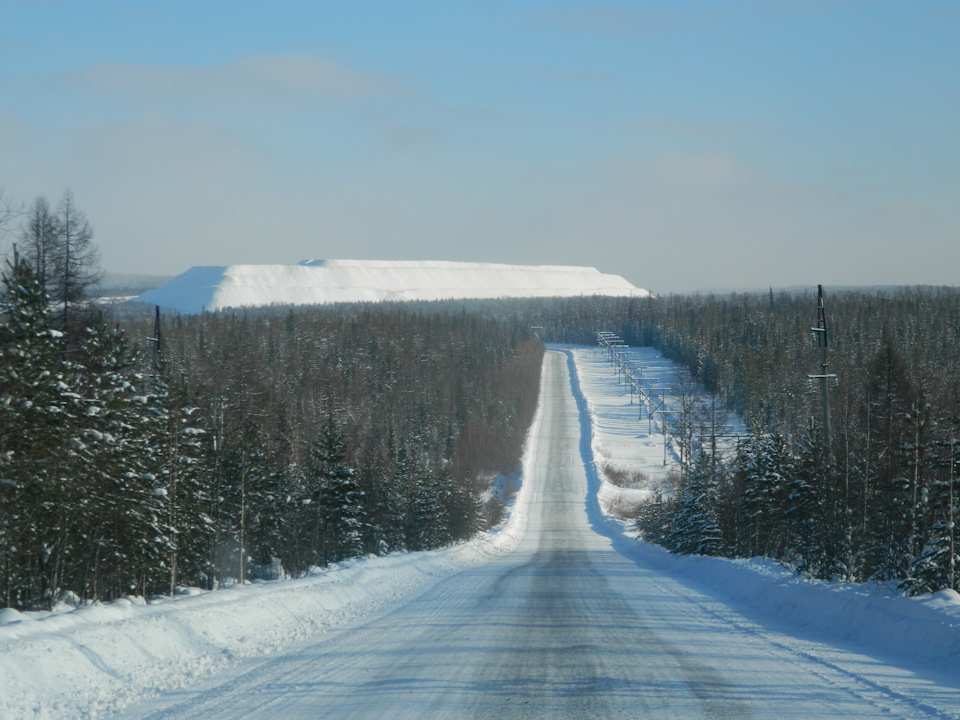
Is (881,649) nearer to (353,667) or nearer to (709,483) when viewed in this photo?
(353,667)

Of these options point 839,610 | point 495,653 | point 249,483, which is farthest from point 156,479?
point 839,610

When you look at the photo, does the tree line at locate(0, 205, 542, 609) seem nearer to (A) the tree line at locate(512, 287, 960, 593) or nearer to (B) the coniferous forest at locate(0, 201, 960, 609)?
(B) the coniferous forest at locate(0, 201, 960, 609)

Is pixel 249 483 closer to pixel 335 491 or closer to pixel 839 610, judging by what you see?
pixel 335 491

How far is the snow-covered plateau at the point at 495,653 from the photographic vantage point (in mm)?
7852

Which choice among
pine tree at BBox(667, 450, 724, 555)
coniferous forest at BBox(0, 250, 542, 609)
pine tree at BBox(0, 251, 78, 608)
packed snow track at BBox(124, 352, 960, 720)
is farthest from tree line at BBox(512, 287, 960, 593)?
pine tree at BBox(0, 251, 78, 608)

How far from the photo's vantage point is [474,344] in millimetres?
183625

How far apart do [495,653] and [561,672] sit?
1.42 m

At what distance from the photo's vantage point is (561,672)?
9.24m

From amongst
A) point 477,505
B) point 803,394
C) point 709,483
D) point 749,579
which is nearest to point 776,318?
point 803,394

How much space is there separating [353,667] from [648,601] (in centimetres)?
811

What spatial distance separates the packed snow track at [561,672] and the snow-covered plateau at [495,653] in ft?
0.12

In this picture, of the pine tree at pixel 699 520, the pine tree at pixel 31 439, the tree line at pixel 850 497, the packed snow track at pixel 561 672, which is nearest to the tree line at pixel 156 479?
the pine tree at pixel 31 439

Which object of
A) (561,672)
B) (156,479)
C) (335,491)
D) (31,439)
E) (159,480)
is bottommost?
(335,491)

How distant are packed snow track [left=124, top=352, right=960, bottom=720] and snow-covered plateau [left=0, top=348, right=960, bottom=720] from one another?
4 cm
